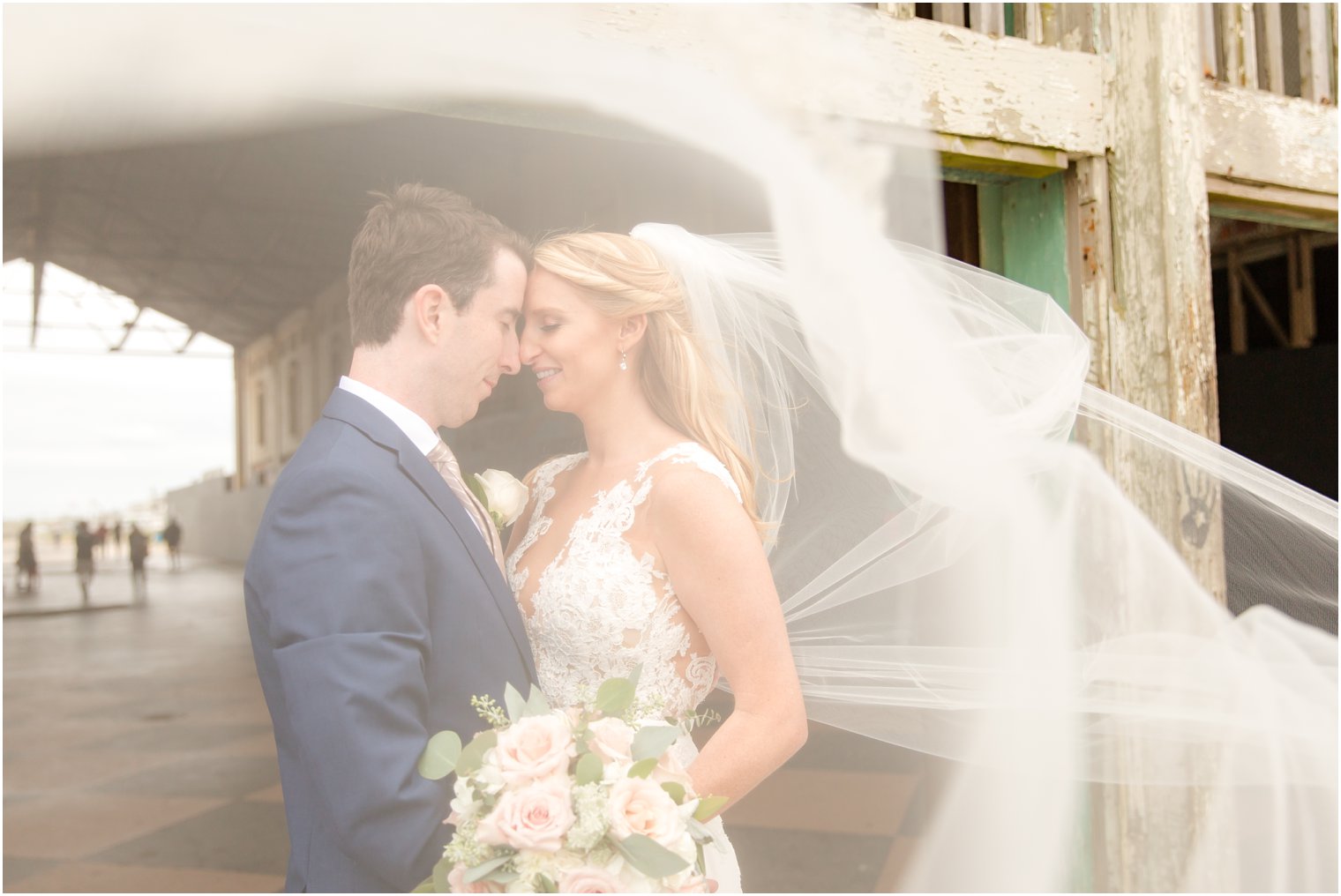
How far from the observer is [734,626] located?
1631mm

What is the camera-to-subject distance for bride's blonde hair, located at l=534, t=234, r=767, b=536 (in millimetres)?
1757

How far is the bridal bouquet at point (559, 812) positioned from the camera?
124 centimetres

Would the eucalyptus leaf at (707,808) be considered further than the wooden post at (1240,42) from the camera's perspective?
No

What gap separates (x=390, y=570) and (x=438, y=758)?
0.28 m

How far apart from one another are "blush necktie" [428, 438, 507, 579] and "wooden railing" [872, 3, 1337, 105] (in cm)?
159

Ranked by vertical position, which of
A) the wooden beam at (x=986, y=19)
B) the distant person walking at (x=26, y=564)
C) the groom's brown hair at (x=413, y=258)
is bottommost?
the distant person walking at (x=26, y=564)

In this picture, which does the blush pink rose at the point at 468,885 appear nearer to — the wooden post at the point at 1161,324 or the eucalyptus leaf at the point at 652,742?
the eucalyptus leaf at the point at 652,742

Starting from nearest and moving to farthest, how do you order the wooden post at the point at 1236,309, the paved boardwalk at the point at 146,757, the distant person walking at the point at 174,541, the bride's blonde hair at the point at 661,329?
the bride's blonde hair at the point at 661,329 → the paved boardwalk at the point at 146,757 → the distant person walking at the point at 174,541 → the wooden post at the point at 1236,309

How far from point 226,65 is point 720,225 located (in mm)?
1034

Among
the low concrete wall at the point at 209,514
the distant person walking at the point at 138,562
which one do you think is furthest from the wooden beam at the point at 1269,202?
the distant person walking at the point at 138,562

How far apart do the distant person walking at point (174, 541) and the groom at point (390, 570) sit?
3062 millimetres

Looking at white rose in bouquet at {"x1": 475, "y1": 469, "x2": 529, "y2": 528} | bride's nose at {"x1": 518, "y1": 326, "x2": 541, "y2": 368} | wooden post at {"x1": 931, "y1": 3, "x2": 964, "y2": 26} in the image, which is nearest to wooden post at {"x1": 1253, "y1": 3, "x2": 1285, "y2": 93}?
wooden post at {"x1": 931, "y1": 3, "x2": 964, "y2": 26}

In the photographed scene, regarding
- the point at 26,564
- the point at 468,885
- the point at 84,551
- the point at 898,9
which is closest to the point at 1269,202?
the point at 898,9

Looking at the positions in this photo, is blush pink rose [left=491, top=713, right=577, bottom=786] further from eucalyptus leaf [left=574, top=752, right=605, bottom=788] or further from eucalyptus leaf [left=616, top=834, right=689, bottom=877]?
eucalyptus leaf [left=616, top=834, right=689, bottom=877]
